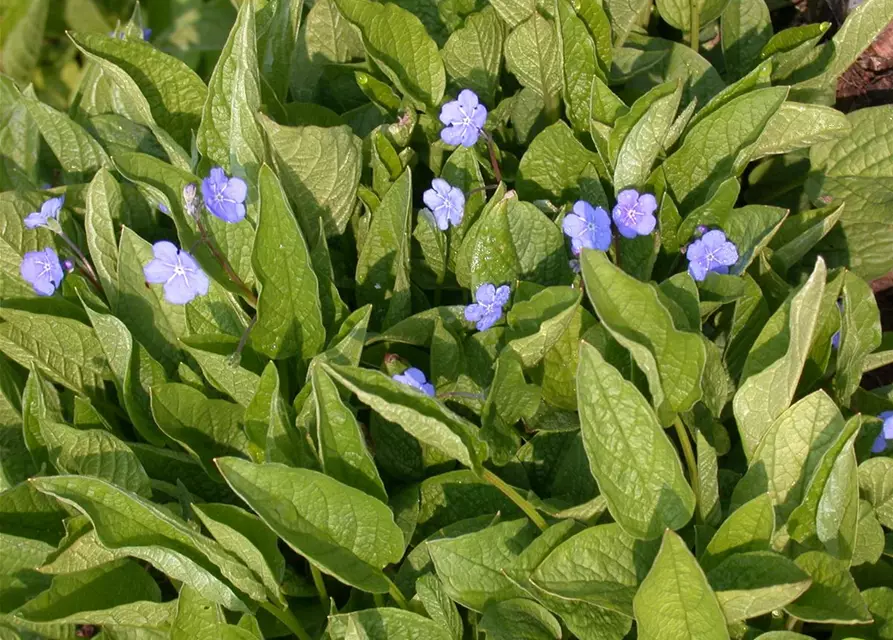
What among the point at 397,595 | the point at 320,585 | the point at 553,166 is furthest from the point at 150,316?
the point at 553,166

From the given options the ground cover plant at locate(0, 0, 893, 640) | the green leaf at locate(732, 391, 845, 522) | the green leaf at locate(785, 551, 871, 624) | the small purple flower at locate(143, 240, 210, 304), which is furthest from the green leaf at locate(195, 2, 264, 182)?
the green leaf at locate(785, 551, 871, 624)

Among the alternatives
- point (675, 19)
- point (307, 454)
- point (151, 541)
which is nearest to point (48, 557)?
point (151, 541)

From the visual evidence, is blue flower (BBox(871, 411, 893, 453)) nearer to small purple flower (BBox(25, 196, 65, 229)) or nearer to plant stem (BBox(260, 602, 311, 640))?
plant stem (BBox(260, 602, 311, 640))

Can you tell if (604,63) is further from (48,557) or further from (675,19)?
(48,557)

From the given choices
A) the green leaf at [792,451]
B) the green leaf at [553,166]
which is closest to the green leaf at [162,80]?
the green leaf at [553,166]

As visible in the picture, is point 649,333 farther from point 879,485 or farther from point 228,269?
point 228,269

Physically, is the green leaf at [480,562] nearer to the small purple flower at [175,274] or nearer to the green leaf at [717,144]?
the small purple flower at [175,274]
